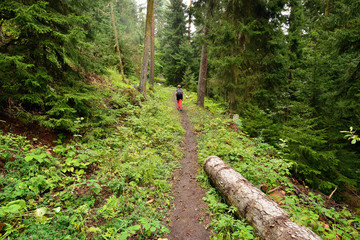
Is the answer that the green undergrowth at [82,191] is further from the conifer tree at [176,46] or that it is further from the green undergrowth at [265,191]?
the conifer tree at [176,46]

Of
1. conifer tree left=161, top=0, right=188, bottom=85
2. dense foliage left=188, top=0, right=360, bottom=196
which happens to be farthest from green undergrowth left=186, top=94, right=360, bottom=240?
conifer tree left=161, top=0, right=188, bottom=85

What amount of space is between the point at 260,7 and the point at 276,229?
1229cm

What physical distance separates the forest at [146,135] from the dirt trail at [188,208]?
207 millimetres

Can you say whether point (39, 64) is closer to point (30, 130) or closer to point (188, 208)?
point (30, 130)

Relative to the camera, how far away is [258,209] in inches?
133

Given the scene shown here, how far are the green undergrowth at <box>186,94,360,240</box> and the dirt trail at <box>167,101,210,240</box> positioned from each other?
0.83ft

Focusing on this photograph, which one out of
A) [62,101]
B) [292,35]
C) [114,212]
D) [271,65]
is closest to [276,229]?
[114,212]

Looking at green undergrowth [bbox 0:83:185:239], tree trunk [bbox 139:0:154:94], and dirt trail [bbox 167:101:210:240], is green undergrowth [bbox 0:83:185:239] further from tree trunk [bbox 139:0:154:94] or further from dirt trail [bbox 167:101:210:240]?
tree trunk [bbox 139:0:154:94]

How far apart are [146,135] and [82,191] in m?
3.97

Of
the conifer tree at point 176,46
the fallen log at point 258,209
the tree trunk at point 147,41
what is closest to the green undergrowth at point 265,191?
the fallen log at point 258,209

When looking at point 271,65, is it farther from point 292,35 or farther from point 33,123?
point 33,123

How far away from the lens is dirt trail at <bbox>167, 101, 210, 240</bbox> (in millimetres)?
3432

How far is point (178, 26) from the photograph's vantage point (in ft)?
85.5

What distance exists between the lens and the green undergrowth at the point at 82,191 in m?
2.58
